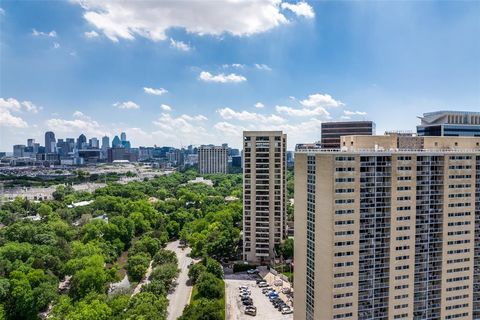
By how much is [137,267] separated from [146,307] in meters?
14.5

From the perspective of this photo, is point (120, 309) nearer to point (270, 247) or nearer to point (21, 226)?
point (270, 247)

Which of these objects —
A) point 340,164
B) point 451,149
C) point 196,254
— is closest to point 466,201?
point 451,149

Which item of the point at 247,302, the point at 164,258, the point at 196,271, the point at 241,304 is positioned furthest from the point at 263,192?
the point at 241,304

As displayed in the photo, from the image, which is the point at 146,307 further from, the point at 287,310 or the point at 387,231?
the point at 387,231

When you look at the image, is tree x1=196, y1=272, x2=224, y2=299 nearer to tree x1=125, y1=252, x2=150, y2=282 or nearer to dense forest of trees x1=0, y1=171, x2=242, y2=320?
Answer: dense forest of trees x1=0, y1=171, x2=242, y2=320

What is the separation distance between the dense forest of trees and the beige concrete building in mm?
12661

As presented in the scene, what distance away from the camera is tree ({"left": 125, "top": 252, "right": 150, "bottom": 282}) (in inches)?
1948

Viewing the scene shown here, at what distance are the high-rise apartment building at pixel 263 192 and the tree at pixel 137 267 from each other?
17484mm

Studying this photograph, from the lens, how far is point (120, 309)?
37.2 m

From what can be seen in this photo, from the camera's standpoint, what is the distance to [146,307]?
35.7m

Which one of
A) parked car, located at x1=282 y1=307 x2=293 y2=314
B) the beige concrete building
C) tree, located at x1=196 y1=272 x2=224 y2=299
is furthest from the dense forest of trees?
the beige concrete building

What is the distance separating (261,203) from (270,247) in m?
7.58

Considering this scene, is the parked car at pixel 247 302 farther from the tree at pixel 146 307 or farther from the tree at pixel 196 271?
the tree at pixel 146 307

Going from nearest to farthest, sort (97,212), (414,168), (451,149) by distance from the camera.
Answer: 1. (414,168)
2. (451,149)
3. (97,212)
